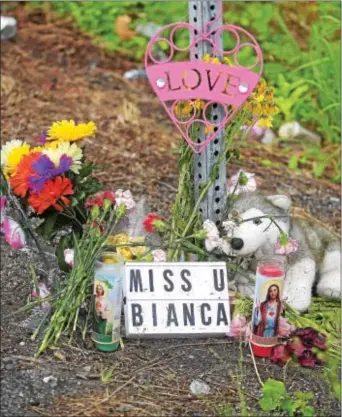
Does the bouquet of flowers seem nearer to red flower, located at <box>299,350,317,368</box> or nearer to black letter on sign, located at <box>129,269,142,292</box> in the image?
black letter on sign, located at <box>129,269,142,292</box>

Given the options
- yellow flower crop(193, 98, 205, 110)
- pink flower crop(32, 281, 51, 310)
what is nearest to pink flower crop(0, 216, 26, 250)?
pink flower crop(32, 281, 51, 310)

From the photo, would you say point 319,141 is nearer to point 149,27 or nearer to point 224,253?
point 149,27

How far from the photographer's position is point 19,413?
305 cm

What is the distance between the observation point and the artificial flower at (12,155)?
3.62m

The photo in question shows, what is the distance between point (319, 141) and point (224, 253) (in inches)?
86.9

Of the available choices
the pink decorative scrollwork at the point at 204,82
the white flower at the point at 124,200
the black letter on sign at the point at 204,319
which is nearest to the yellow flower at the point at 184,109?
the pink decorative scrollwork at the point at 204,82

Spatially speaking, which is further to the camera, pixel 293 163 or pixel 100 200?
pixel 293 163

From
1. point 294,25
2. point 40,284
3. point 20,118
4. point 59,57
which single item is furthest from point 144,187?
point 294,25

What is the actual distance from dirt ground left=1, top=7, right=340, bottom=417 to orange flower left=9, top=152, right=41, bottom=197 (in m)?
0.40

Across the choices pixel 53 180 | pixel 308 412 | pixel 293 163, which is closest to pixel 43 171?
pixel 53 180

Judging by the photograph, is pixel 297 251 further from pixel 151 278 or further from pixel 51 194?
pixel 51 194

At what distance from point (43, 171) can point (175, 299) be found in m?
0.63

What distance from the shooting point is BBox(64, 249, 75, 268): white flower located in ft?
11.7

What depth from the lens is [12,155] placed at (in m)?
3.65
